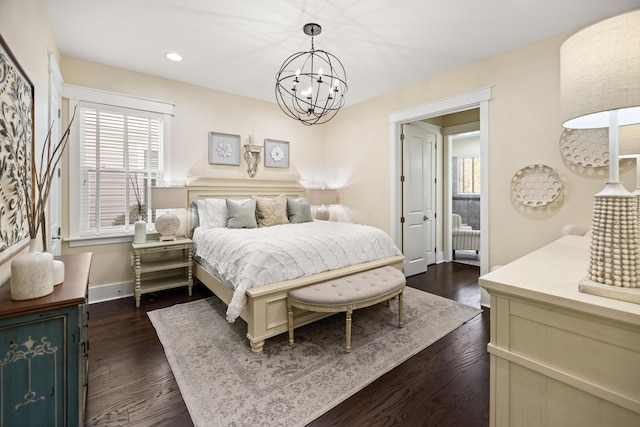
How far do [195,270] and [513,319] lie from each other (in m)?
3.60

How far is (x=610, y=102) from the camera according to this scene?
2.41ft

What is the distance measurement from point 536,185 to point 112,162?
485cm

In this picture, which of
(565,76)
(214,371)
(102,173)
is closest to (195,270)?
(102,173)

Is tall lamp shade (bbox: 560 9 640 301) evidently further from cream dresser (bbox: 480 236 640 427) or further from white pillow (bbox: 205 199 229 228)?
white pillow (bbox: 205 199 229 228)

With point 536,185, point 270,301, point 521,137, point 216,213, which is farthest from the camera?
point 216,213

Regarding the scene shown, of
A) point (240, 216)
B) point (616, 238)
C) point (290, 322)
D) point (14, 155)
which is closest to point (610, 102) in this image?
point (616, 238)

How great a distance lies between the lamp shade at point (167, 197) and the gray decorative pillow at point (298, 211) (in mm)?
1456

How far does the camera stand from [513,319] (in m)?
0.91

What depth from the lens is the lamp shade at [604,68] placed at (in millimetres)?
720

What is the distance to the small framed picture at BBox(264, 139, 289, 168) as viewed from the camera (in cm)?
476

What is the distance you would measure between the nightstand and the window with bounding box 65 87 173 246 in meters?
0.44

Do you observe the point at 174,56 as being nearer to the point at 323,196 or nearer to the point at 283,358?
the point at 323,196

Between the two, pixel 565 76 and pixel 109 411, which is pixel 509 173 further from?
pixel 109 411

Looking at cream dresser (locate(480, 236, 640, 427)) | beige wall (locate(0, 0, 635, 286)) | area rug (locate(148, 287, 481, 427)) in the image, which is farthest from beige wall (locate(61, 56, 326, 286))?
cream dresser (locate(480, 236, 640, 427))
